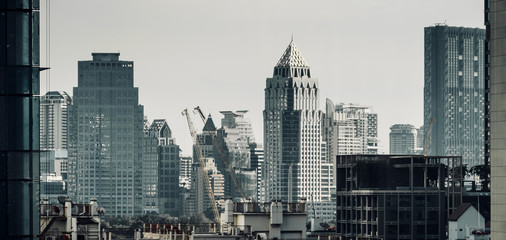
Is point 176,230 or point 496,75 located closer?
point 176,230

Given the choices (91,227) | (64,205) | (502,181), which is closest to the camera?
(64,205)
